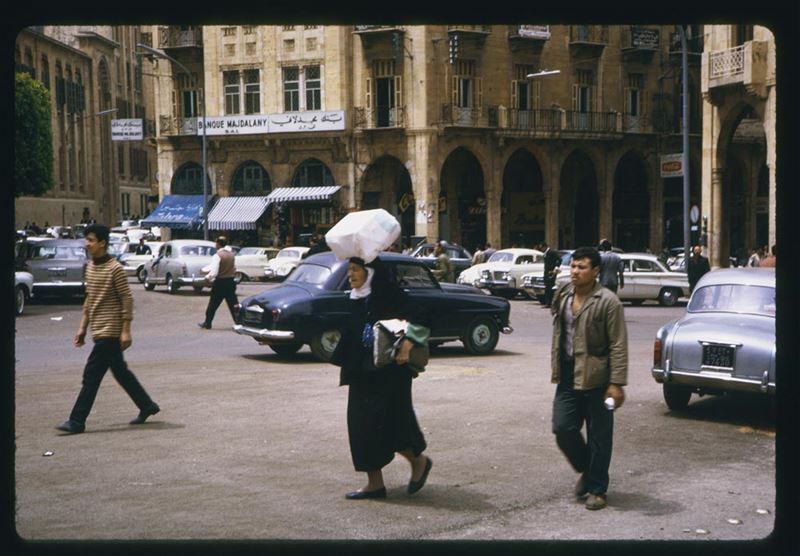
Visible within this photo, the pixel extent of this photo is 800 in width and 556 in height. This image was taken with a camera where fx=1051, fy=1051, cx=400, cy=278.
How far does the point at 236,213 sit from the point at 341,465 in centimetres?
4016

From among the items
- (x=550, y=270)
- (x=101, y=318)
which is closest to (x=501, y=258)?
(x=550, y=270)

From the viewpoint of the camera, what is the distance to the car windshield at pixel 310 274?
15.8 metres

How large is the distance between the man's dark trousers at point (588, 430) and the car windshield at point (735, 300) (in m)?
4.35

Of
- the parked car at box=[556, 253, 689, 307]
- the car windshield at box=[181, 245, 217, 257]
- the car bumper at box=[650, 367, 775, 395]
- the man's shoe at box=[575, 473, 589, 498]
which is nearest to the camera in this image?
the man's shoe at box=[575, 473, 589, 498]

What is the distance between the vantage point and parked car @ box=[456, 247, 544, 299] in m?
31.5

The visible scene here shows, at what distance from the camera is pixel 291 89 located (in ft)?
157

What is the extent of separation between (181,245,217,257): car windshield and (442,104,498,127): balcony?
53.3 ft

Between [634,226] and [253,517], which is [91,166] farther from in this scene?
[253,517]

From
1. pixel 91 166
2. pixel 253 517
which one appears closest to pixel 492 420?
pixel 253 517

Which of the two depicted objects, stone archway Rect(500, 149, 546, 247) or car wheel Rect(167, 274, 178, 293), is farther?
stone archway Rect(500, 149, 546, 247)

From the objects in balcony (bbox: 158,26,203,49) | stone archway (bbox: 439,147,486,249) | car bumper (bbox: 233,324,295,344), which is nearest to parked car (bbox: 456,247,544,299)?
stone archway (bbox: 439,147,486,249)

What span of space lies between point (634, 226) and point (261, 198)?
60.7ft

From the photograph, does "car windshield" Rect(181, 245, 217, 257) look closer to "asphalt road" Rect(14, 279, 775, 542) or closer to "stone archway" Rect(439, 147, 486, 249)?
"asphalt road" Rect(14, 279, 775, 542)

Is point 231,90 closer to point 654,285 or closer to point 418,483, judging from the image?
point 654,285
